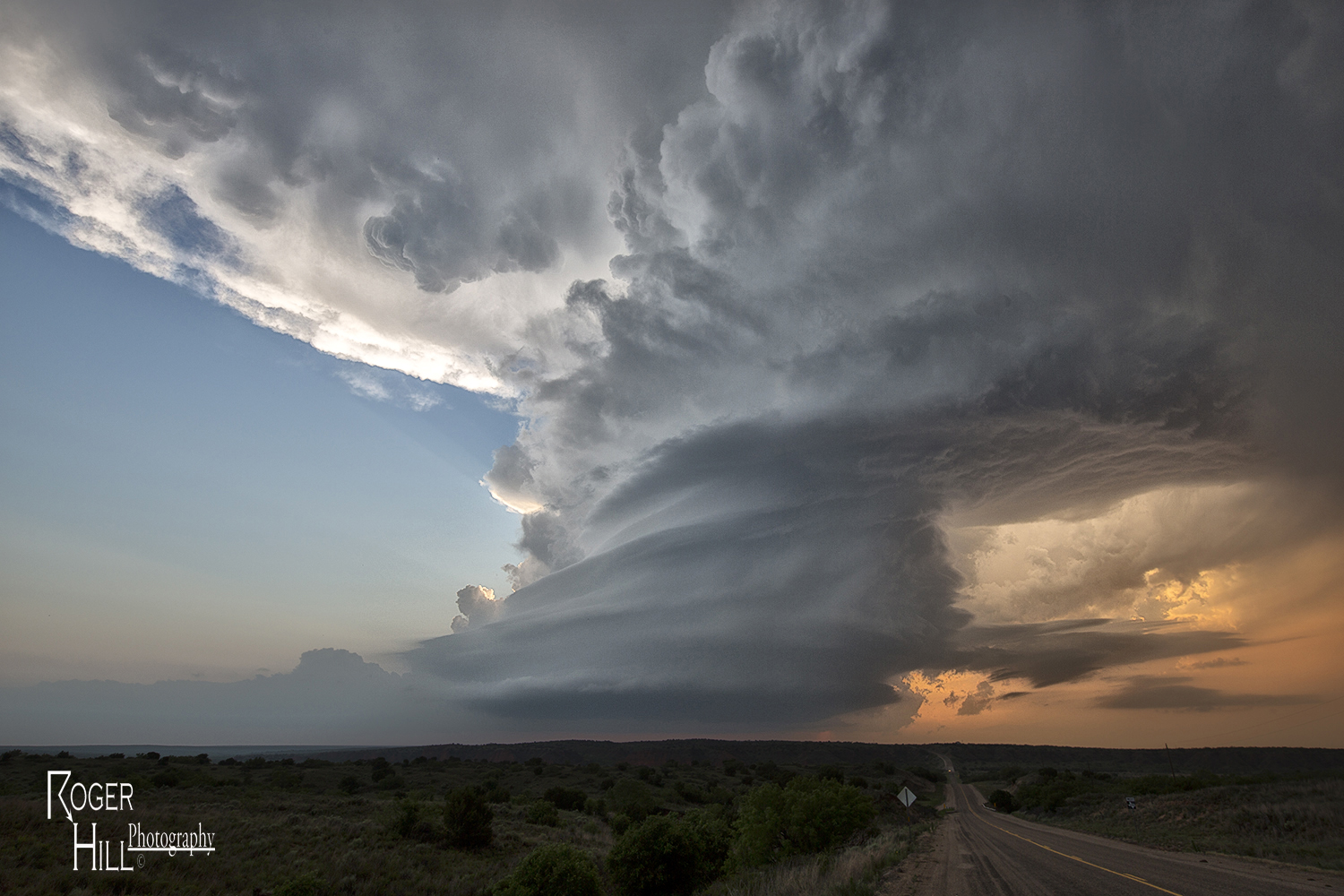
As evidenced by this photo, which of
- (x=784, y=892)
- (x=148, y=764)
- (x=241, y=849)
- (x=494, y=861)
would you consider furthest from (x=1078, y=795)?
(x=148, y=764)

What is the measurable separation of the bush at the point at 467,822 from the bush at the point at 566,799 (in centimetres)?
2839

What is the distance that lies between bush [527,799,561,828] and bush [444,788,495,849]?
36.1ft

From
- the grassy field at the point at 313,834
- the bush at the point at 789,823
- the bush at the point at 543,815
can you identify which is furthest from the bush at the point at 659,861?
the bush at the point at 543,815

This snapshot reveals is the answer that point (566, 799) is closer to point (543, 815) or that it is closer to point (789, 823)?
point (543, 815)

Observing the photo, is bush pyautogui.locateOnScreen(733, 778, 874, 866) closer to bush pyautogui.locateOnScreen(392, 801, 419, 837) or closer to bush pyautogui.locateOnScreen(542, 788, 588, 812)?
bush pyautogui.locateOnScreen(392, 801, 419, 837)

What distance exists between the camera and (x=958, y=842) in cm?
4116

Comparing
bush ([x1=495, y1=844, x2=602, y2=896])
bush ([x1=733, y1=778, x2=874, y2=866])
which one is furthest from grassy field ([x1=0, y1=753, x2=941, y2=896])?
bush ([x1=495, y1=844, x2=602, y2=896])

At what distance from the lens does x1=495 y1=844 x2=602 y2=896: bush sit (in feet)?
107

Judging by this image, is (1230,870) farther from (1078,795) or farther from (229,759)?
(229,759)

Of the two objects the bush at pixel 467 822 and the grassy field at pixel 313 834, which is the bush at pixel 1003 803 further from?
the bush at pixel 467 822

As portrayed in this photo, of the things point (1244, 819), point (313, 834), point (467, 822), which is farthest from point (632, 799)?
point (1244, 819)

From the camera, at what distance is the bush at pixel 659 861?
35812mm

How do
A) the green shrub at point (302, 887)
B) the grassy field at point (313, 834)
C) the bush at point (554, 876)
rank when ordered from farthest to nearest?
the bush at point (554, 876)
the green shrub at point (302, 887)
the grassy field at point (313, 834)

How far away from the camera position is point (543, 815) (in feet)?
191
